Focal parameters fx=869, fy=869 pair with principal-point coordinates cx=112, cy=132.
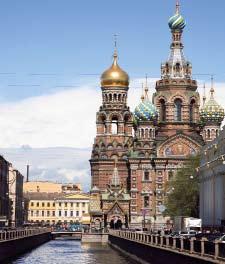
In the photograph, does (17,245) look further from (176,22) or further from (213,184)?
(176,22)

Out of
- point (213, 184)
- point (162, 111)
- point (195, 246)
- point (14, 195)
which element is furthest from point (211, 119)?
point (195, 246)

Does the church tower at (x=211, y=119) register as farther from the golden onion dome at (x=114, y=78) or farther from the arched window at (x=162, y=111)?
the golden onion dome at (x=114, y=78)

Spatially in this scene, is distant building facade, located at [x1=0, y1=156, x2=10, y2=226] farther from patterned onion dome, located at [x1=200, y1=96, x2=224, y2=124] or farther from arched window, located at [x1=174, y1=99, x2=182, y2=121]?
patterned onion dome, located at [x1=200, y1=96, x2=224, y2=124]

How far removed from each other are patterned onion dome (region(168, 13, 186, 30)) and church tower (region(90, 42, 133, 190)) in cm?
1089

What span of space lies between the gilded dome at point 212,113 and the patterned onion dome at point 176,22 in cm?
1234

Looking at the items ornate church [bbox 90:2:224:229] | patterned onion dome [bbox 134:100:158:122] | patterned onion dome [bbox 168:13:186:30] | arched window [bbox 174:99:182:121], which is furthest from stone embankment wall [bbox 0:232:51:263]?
patterned onion dome [bbox 168:13:186:30]

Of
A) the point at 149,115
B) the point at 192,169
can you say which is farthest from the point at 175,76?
the point at 192,169

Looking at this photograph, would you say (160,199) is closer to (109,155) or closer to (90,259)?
(109,155)

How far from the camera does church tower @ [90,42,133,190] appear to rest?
130875mm

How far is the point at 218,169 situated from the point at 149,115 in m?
55.3

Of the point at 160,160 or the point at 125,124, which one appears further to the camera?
the point at 125,124

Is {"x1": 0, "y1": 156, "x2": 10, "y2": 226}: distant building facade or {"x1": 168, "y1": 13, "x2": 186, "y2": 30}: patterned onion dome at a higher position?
{"x1": 168, "y1": 13, "x2": 186, "y2": 30}: patterned onion dome

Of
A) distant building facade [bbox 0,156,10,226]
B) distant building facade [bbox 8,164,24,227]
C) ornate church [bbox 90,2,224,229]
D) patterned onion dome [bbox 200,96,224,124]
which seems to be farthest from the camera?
distant building facade [bbox 8,164,24,227]

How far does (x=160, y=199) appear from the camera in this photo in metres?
124
